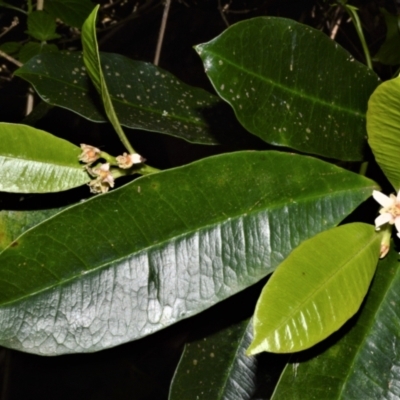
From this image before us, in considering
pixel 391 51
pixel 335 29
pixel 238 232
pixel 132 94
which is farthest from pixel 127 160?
pixel 335 29

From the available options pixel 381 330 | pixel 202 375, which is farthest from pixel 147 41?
pixel 381 330

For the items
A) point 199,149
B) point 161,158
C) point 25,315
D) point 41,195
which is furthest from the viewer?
point 199,149

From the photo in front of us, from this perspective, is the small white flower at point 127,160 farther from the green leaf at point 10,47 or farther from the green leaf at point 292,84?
the green leaf at point 10,47

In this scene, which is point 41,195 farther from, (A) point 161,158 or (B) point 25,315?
(A) point 161,158

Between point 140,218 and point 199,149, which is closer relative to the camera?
point 140,218

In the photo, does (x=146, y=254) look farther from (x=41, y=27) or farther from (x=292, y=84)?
(x=41, y=27)

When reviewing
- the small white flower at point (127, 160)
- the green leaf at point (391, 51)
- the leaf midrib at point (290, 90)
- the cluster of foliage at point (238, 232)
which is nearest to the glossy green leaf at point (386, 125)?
the cluster of foliage at point (238, 232)
